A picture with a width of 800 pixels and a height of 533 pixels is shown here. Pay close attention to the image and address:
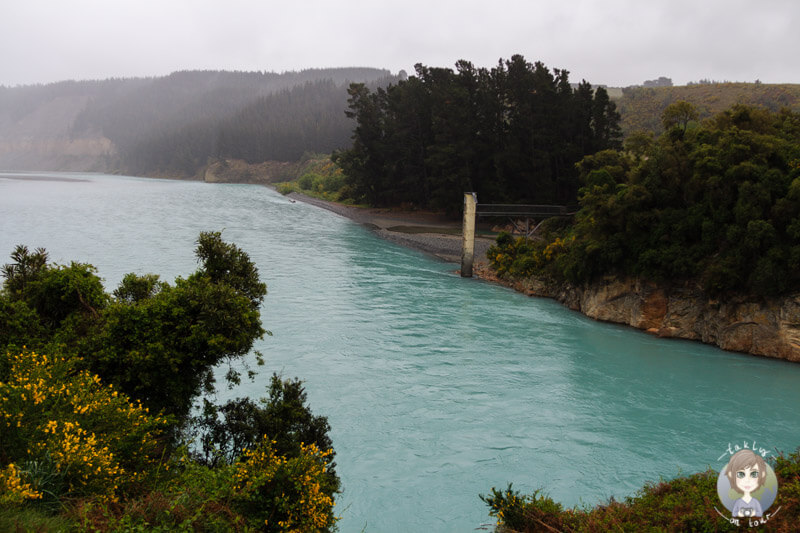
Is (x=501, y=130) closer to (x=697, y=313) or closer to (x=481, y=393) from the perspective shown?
(x=697, y=313)

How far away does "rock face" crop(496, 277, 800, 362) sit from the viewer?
25.0m

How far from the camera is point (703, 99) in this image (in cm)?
9250

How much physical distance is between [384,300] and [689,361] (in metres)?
17.4

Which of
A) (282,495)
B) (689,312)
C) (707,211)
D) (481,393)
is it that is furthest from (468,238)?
(282,495)

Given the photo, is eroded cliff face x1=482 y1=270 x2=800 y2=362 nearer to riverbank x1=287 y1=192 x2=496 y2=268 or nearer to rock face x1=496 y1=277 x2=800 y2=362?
rock face x1=496 y1=277 x2=800 y2=362

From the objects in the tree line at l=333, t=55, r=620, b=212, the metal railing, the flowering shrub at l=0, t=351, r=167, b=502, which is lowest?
the flowering shrub at l=0, t=351, r=167, b=502

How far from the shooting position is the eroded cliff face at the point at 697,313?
81.9ft

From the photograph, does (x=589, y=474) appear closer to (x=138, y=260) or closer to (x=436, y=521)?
(x=436, y=521)

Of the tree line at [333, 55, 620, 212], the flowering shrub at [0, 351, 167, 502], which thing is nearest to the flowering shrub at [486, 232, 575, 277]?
the tree line at [333, 55, 620, 212]

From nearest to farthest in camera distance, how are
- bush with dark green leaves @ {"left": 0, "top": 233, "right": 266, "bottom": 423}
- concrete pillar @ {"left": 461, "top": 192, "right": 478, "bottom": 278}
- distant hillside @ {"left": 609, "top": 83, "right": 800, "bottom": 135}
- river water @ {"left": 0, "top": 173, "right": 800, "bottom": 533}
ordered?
bush with dark green leaves @ {"left": 0, "top": 233, "right": 266, "bottom": 423}, river water @ {"left": 0, "top": 173, "right": 800, "bottom": 533}, concrete pillar @ {"left": 461, "top": 192, "right": 478, "bottom": 278}, distant hillside @ {"left": 609, "top": 83, "right": 800, "bottom": 135}

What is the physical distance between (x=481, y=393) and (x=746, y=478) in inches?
568

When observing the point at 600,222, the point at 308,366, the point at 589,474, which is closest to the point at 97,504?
the point at 589,474

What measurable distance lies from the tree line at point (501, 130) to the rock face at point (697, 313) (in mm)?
27802

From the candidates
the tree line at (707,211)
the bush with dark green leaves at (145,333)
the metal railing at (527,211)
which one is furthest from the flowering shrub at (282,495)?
the metal railing at (527,211)
